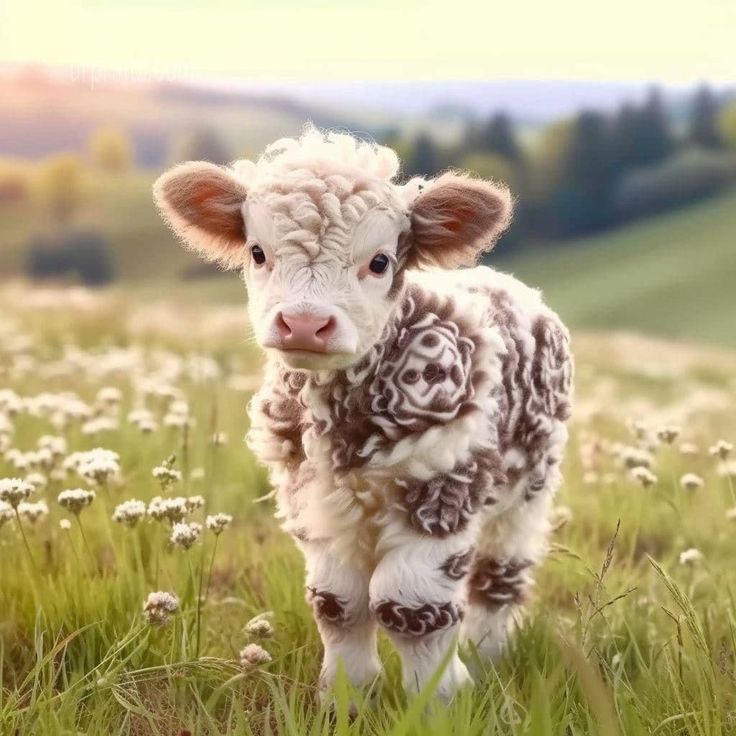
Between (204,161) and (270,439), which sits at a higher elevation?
(204,161)

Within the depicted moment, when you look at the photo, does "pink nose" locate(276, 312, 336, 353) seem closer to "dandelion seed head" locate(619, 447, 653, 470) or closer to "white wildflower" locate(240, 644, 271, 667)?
"white wildflower" locate(240, 644, 271, 667)

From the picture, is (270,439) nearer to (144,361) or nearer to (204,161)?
(204,161)

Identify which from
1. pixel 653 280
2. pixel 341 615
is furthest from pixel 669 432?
pixel 653 280

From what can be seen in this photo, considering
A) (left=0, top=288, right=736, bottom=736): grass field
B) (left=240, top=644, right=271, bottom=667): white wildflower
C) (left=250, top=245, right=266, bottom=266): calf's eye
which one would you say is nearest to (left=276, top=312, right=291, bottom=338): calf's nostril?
(left=250, top=245, right=266, bottom=266): calf's eye

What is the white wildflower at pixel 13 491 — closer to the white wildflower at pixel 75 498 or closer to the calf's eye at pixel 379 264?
the white wildflower at pixel 75 498

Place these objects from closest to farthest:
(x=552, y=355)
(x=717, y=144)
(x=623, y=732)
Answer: (x=623, y=732) → (x=552, y=355) → (x=717, y=144)

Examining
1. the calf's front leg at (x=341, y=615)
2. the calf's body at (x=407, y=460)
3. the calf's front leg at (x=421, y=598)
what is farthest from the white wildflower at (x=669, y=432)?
the calf's front leg at (x=341, y=615)

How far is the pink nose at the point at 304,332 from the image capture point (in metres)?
2.34

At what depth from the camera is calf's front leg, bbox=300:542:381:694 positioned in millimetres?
2826

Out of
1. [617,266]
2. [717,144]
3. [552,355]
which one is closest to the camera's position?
[552,355]

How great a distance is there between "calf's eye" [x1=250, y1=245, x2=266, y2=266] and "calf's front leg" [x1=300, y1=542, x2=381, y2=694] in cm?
80

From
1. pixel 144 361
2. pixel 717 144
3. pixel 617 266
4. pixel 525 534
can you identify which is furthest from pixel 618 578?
pixel 717 144

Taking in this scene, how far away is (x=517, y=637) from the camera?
321cm

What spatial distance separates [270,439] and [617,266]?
1056 centimetres
